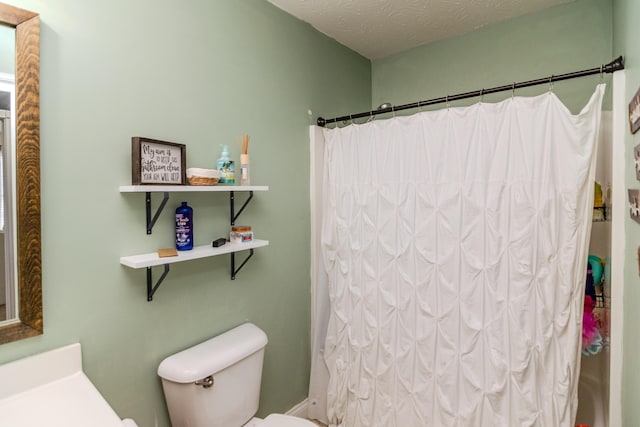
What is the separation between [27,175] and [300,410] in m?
1.81

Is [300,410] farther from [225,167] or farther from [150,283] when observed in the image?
[225,167]

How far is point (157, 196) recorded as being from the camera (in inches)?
55.4

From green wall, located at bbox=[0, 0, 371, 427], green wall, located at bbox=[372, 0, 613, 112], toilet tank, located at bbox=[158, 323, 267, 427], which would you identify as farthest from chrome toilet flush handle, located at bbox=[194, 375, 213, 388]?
green wall, located at bbox=[372, 0, 613, 112]

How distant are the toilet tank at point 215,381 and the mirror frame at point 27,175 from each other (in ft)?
1.65

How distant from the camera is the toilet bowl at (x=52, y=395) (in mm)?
956

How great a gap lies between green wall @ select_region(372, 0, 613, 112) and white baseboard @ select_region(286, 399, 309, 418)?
2070 millimetres

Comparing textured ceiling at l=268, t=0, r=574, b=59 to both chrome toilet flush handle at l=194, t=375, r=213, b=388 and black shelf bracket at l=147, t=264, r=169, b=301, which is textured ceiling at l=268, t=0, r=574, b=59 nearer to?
black shelf bracket at l=147, t=264, r=169, b=301

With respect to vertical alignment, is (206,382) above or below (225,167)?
below

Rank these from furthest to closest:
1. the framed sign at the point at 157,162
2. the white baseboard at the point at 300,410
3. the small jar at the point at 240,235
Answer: the white baseboard at the point at 300,410 → the small jar at the point at 240,235 → the framed sign at the point at 157,162

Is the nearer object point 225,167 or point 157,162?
point 157,162

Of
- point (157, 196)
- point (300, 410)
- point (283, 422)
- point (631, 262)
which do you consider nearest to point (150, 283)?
point (157, 196)

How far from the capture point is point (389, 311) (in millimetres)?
1822

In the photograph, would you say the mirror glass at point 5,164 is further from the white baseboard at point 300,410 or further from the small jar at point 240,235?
the white baseboard at point 300,410

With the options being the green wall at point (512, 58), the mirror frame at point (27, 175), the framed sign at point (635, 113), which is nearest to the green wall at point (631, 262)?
the framed sign at point (635, 113)
